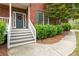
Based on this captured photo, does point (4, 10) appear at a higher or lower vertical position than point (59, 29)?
higher

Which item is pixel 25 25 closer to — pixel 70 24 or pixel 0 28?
pixel 0 28

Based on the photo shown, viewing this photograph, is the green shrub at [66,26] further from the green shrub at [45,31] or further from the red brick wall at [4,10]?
the red brick wall at [4,10]

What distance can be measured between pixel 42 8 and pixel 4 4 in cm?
49

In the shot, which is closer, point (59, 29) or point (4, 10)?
point (4, 10)

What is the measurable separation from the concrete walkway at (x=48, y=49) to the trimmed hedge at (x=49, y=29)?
0.11 m

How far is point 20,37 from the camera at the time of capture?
2.81 meters

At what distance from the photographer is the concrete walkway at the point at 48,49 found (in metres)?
2.79

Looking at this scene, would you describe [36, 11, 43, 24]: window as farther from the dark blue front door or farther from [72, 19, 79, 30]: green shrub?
[72, 19, 79, 30]: green shrub

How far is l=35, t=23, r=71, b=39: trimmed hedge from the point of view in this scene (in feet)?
9.40

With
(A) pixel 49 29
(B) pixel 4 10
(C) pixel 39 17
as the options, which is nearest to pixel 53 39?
(A) pixel 49 29

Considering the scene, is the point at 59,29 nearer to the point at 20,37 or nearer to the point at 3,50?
the point at 20,37

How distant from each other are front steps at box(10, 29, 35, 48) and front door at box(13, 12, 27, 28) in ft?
0.22

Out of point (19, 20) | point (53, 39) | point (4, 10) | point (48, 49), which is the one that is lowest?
point (48, 49)

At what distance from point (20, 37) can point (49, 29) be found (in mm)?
396
